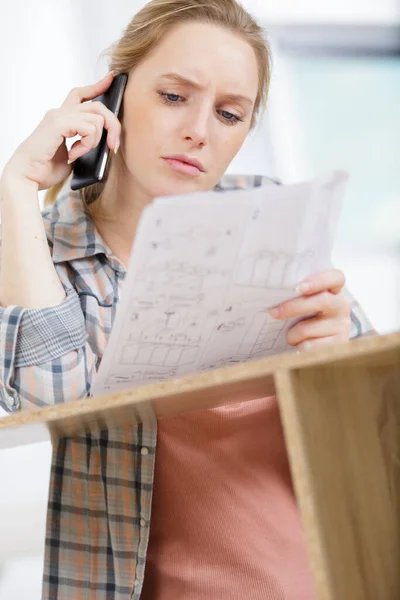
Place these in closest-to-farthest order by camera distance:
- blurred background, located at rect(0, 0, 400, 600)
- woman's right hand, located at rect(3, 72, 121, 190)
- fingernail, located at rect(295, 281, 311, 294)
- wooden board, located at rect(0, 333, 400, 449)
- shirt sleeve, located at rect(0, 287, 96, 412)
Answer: wooden board, located at rect(0, 333, 400, 449) < fingernail, located at rect(295, 281, 311, 294) < shirt sleeve, located at rect(0, 287, 96, 412) < woman's right hand, located at rect(3, 72, 121, 190) < blurred background, located at rect(0, 0, 400, 600)

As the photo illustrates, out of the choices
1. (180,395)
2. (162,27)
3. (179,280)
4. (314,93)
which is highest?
(314,93)

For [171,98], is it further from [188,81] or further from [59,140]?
[59,140]

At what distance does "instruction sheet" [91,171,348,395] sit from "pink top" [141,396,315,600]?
19 centimetres

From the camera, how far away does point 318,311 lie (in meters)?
0.89

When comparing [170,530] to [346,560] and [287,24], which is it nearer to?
[346,560]

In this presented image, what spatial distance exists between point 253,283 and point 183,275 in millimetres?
84

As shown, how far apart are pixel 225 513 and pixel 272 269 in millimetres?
370

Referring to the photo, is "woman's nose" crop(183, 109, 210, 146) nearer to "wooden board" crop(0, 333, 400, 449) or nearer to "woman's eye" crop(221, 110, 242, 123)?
"woman's eye" crop(221, 110, 242, 123)

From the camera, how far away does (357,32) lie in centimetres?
252

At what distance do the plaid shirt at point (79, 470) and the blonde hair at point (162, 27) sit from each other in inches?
14.1

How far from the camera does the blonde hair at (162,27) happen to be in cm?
124

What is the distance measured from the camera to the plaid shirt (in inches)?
37.3

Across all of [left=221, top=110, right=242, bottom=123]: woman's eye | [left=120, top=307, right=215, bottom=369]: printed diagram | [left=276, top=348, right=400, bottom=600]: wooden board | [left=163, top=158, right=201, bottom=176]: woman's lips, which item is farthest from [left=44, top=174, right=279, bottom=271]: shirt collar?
[left=276, top=348, right=400, bottom=600]: wooden board

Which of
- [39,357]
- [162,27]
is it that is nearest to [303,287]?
[39,357]
